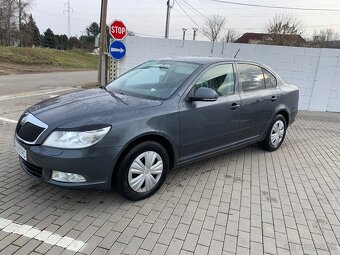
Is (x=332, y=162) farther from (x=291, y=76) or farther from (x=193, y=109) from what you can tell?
(x=291, y=76)

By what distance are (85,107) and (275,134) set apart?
351 cm

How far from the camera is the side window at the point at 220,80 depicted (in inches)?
160

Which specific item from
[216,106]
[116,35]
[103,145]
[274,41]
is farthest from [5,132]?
[274,41]

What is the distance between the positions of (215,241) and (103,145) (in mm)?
1410

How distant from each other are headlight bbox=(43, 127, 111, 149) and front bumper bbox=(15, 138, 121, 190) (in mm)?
45

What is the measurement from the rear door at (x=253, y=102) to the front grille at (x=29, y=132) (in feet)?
9.01

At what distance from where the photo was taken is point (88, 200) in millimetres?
3461

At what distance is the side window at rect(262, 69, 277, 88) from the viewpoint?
5.15m

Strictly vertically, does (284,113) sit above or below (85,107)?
below

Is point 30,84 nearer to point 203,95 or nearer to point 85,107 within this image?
point 85,107

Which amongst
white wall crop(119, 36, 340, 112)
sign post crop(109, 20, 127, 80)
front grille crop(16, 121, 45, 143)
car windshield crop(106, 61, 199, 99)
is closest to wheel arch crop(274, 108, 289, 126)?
car windshield crop(106, 61, 199, 99)

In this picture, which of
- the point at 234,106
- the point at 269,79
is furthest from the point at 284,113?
the point at 234,106

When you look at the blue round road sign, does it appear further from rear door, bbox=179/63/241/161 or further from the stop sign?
rear door, bbox=179/63/241/161

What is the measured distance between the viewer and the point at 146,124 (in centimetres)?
331
